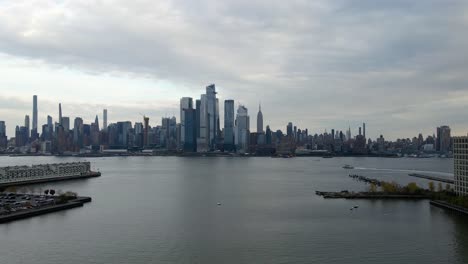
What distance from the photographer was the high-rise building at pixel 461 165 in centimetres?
2042

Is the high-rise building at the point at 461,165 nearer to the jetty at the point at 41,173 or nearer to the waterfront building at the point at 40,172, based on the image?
the jetty at the point at 41,173

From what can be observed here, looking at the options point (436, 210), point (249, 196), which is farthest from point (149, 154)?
point (436, 210)

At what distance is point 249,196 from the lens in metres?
24.7

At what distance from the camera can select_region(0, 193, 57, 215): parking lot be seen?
58.6ft

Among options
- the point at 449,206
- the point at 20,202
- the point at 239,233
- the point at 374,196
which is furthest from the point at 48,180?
the point at 449,206

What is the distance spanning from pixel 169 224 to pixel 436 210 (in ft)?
34.9

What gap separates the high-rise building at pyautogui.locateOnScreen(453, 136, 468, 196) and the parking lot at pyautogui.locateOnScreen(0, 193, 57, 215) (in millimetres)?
17038

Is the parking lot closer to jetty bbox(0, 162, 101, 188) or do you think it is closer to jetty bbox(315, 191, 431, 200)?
jetty bbox(0, 162, 101, 188)

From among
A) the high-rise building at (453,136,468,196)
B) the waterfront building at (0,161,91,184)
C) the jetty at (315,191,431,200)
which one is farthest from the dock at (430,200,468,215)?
the waterfront building at (0,161,91,184)

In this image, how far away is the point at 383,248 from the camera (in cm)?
1291

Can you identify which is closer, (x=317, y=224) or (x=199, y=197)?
(x=317, y=224)

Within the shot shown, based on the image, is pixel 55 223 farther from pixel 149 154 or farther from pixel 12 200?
pixel 149 154

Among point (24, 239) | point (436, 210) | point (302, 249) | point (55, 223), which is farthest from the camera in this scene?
point (436, 210)

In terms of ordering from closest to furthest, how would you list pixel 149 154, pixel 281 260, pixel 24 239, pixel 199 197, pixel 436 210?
pixel 281 260
pixel 24 239
pixel 436 210
pixel 199 197
pixel 149 154
